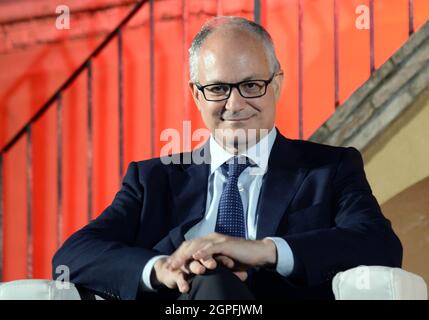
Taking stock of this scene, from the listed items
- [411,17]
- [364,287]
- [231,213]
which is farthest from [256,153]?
[411,17]

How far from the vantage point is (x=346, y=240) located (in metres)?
2.07

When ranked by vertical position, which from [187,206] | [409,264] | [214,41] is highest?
[214,41]

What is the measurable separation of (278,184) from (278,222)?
0.33 feet

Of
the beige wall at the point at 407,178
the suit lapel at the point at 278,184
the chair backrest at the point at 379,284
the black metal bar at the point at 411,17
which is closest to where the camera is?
the chair backrest at the point at 379,284

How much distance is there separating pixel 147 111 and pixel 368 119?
1222 mm

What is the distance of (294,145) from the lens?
234cm

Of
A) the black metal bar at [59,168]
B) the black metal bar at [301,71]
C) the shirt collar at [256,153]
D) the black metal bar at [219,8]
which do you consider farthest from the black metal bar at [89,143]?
the shirt collar at [256,153]

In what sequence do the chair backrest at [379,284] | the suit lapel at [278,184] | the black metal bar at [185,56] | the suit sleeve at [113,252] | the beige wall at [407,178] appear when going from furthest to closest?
1. the black metal bar at [185,56]
2. the beige wall at [407,178]
3. the suit lapel at [278,184]
4. the suit sleeve at [113,252]
5. the chair backrest at [379,284]

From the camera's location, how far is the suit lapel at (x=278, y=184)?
87.1 inches

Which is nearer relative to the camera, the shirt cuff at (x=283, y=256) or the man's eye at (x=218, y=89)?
the shirt cuff at (x=283, y=256)

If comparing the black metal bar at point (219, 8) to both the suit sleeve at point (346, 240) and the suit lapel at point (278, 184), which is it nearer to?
the suit lapel at point (278, 184)

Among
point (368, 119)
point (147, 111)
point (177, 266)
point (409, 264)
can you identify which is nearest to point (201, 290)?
point (177, 266)

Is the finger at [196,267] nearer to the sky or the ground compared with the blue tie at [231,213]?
nearer to the ground
